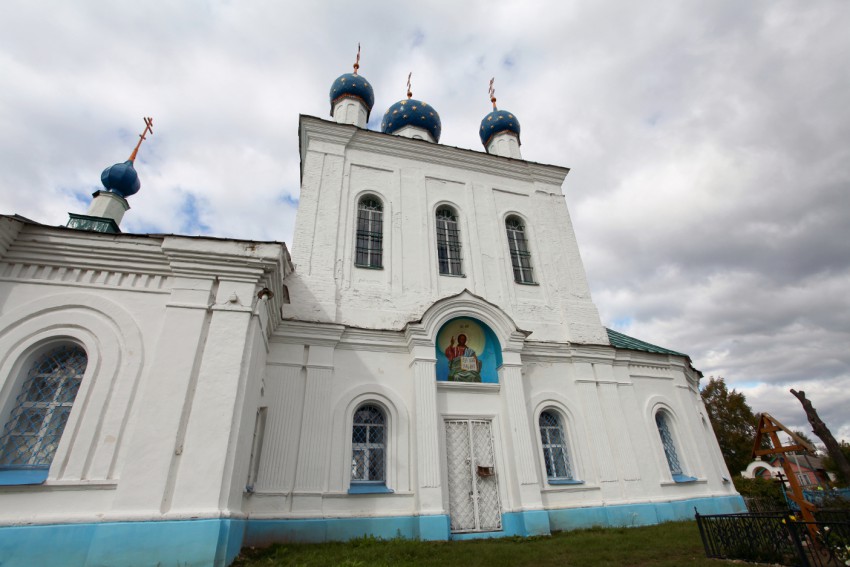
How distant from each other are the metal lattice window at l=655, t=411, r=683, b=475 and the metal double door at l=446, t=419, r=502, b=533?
496 cm

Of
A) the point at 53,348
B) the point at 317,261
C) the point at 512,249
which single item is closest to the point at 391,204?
A: the point at 317,261

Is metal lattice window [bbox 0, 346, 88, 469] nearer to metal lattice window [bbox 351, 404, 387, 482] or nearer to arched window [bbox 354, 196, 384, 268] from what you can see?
metal lattice window [bbox 351, 404, 387, 482]

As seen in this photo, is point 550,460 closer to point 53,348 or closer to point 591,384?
point 591,384

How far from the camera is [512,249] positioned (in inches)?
469

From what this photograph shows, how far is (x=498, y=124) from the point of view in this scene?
605 inches

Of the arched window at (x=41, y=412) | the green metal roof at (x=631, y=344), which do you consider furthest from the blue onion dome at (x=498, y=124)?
the arched window at (x=41, y=412)

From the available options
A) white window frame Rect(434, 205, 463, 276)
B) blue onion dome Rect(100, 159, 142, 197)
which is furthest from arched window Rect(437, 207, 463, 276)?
blue onion dome Rect(100, 159, 142, 197)

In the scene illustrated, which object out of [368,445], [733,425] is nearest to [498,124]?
[368,445]

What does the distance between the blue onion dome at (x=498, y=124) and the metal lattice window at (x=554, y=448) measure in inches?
395

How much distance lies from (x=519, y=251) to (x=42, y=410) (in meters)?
10.3

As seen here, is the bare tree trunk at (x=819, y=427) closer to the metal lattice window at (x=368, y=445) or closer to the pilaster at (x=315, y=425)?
the metal lattice window at (x=368, y=445)

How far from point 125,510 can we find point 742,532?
796 centimetres

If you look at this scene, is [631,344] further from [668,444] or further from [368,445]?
[368,445]

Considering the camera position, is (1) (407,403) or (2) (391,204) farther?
(2) (391,204)
